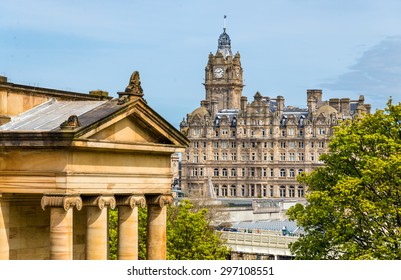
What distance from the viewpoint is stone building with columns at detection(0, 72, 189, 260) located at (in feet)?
65.9

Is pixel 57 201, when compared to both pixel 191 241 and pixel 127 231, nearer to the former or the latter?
pixel 127 231

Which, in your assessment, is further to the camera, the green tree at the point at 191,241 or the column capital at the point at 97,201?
the green tree at the point at 191,241

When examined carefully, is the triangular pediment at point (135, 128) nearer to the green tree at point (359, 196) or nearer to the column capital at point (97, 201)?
the column capital at point (97, 201)

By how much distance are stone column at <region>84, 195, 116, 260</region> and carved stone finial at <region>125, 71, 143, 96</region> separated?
7.35ft

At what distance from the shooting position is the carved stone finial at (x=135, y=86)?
21.8m

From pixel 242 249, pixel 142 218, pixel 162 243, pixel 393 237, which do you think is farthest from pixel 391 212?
pixel 242 249

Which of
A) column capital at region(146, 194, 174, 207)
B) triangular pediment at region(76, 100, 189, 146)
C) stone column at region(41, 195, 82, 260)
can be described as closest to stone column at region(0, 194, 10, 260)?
stone column at region(41, 195, 82, 260)

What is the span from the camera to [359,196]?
39.5m

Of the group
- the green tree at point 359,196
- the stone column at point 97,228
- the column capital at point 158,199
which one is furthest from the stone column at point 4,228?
the green tree at point 359,196

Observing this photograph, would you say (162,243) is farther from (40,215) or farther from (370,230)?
(370,230)

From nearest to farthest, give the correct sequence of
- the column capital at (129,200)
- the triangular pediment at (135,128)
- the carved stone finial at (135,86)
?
the triangular pediment at (135,128) < the carved stone finial at (135,86) < the column capital at (129,200)

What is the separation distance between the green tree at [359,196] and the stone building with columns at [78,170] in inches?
644

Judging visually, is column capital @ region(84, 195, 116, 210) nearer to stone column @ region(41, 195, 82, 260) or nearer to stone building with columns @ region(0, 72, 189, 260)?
stone building with columns @ region(0, 72, 189, 260)
